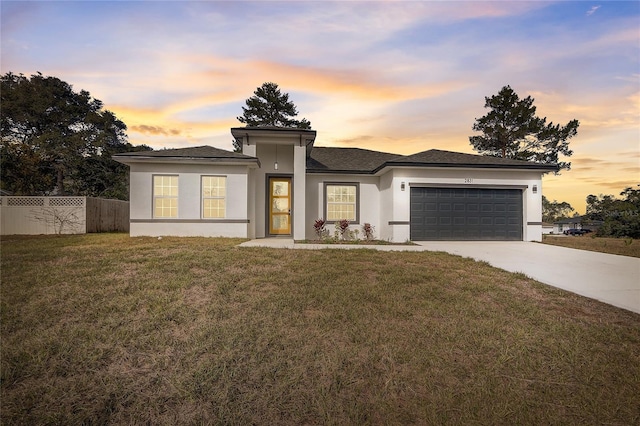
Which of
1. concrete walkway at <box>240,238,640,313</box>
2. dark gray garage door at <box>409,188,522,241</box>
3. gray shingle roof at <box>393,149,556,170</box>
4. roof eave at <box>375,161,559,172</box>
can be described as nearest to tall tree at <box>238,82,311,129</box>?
gray shingle roof at <box>393,149,556,170</box>

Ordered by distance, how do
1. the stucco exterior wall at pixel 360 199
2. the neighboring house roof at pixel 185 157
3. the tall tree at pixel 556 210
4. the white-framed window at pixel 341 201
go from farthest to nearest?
the tall tree at pixel 556 210
the white-framed window at pixel 341 201
the stucco exterior wall at pixel 360 199
the neighboring house roof at pixel 185 157

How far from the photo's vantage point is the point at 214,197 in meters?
12.1

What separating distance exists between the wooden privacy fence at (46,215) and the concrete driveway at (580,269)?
1655 centimetres

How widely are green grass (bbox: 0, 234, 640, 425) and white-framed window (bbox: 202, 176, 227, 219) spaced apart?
6682 mm

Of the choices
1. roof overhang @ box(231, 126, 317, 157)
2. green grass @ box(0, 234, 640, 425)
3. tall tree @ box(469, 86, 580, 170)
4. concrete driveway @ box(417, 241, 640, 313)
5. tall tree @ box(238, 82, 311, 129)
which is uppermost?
tall tree @ box(238, 82, 311, 129)

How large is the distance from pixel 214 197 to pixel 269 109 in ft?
64.1

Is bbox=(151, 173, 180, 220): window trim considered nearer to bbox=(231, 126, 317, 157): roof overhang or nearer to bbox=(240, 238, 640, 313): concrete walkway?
bbox=(231, 126, 317, 157): roof overhang

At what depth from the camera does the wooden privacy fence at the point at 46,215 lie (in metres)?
13.7

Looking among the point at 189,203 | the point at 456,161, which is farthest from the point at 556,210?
the point at 189,203

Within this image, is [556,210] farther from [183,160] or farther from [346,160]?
[183,160]

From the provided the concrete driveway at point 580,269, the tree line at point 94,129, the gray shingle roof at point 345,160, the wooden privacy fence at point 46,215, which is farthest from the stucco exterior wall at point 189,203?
the tree line at point 94,129

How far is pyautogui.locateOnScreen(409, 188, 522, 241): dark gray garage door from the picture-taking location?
12.3 metres

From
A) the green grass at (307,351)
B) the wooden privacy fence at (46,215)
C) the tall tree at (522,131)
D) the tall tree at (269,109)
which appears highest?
the tall tree at (269,109)

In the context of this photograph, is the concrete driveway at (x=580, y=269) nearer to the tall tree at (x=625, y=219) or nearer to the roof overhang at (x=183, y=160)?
the roof overhang at (x=183, y=160)
